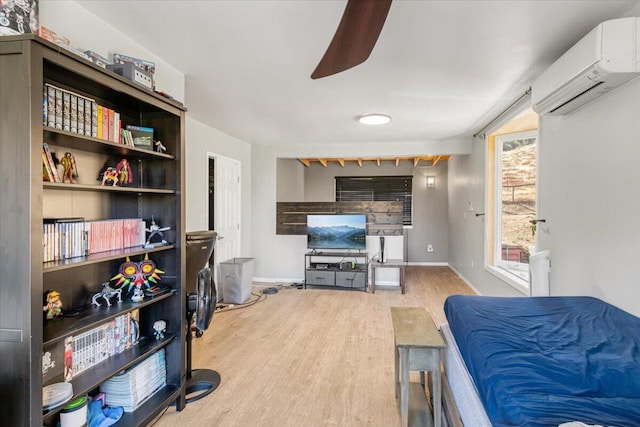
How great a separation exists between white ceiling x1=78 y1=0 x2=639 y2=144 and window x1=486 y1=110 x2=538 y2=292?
51 centimetres

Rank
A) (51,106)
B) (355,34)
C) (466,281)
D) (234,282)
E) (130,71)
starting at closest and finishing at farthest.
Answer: (355,34), (51,106), (130,71), (234,282), (466,281)

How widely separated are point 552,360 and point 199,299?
193 cm

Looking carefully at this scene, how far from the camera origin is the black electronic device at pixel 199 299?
2.21 m

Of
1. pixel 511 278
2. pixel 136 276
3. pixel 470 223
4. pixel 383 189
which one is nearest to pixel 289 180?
pixel 383 189

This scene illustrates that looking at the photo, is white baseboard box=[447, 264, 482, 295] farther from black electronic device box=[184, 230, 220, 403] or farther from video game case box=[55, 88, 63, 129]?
video game case box=[55, 88, 63, 129]

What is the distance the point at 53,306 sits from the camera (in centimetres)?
163

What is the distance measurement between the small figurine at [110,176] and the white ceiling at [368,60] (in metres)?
0.89

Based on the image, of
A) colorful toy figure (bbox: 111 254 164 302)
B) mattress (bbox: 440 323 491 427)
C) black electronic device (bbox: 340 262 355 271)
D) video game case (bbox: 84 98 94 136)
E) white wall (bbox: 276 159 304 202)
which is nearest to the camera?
mattress (bbox: 440 323 491 427)

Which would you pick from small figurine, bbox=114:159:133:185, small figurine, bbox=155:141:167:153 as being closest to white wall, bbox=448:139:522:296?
small figurine, bbox=155:141:167:153

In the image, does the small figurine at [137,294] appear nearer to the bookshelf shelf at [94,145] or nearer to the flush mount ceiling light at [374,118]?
the bookshelf shelf at [94,145]

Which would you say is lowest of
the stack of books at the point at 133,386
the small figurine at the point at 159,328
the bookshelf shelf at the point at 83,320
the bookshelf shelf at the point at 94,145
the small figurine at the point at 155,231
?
the stack of books at the point at 133,386

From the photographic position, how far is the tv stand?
5.20m

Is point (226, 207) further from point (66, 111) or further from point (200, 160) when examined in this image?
point (66, 111)

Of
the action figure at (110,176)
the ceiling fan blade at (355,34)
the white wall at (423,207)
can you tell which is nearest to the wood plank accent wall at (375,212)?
the white wall at (423,207)
